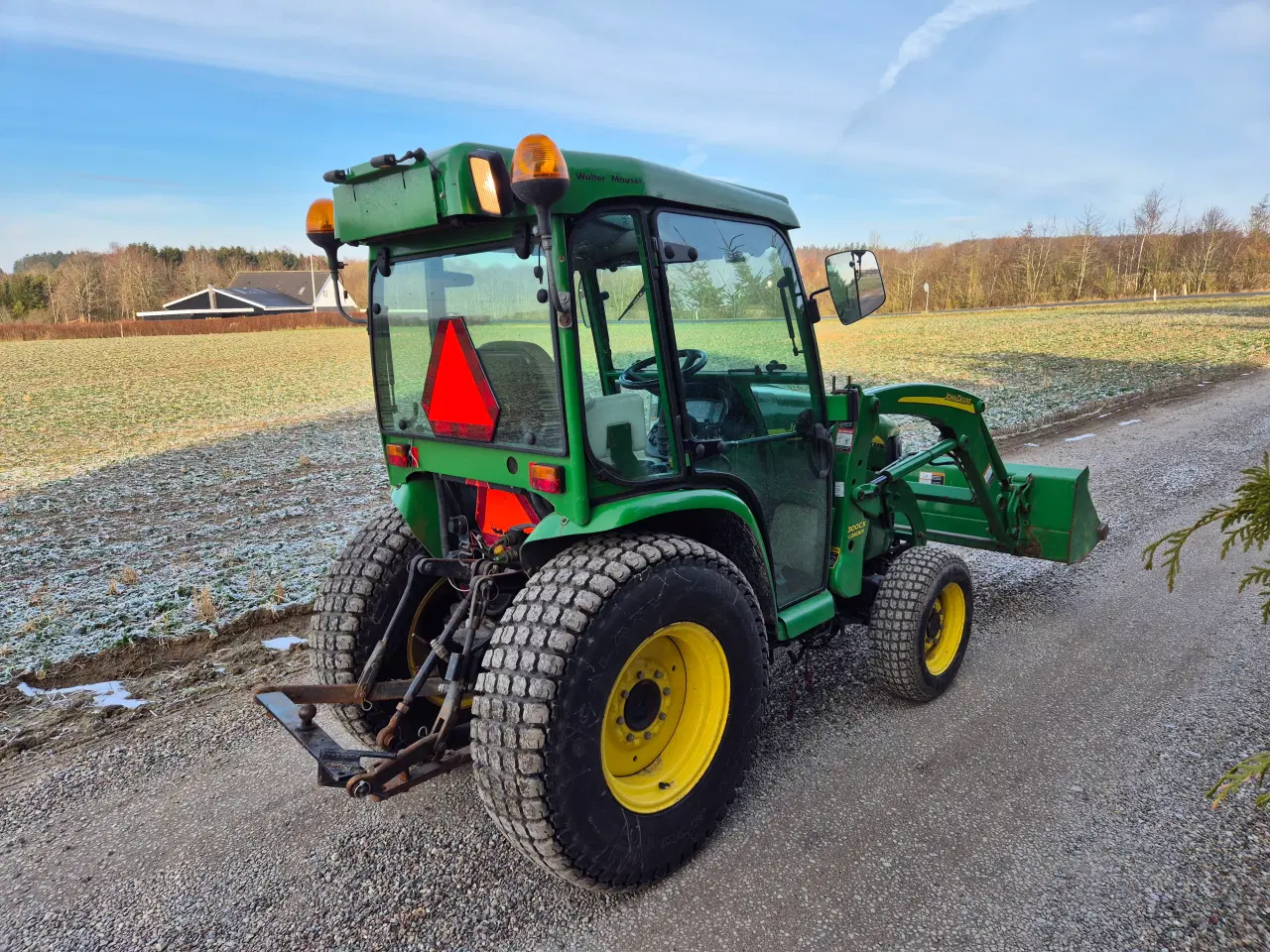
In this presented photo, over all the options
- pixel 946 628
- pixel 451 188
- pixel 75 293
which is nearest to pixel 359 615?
pixel 451 188

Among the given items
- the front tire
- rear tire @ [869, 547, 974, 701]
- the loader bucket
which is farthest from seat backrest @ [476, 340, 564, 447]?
the loader bucket

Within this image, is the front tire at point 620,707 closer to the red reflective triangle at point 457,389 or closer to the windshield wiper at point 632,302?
the red reflective triangle at point 457,389

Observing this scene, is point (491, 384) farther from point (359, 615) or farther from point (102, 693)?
point (102, 693)

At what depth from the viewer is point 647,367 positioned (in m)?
3.03

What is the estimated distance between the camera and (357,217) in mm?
2799

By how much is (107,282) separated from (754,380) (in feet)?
322

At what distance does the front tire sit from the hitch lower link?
0.30 meters

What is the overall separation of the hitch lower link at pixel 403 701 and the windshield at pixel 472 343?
59 centimetres

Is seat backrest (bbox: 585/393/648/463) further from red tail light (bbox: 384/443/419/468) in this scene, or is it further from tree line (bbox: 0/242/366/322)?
tree line (bbox: 0/242/366/322)

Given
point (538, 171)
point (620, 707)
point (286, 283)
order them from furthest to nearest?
point (286, 283)
point (620, 707)
point (538, 171)

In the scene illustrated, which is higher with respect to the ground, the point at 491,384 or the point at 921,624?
the point at 491,384

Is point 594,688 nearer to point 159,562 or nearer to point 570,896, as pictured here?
point 570,896

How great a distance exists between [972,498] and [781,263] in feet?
7.46

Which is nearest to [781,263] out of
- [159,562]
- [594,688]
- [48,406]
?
[594,688]
